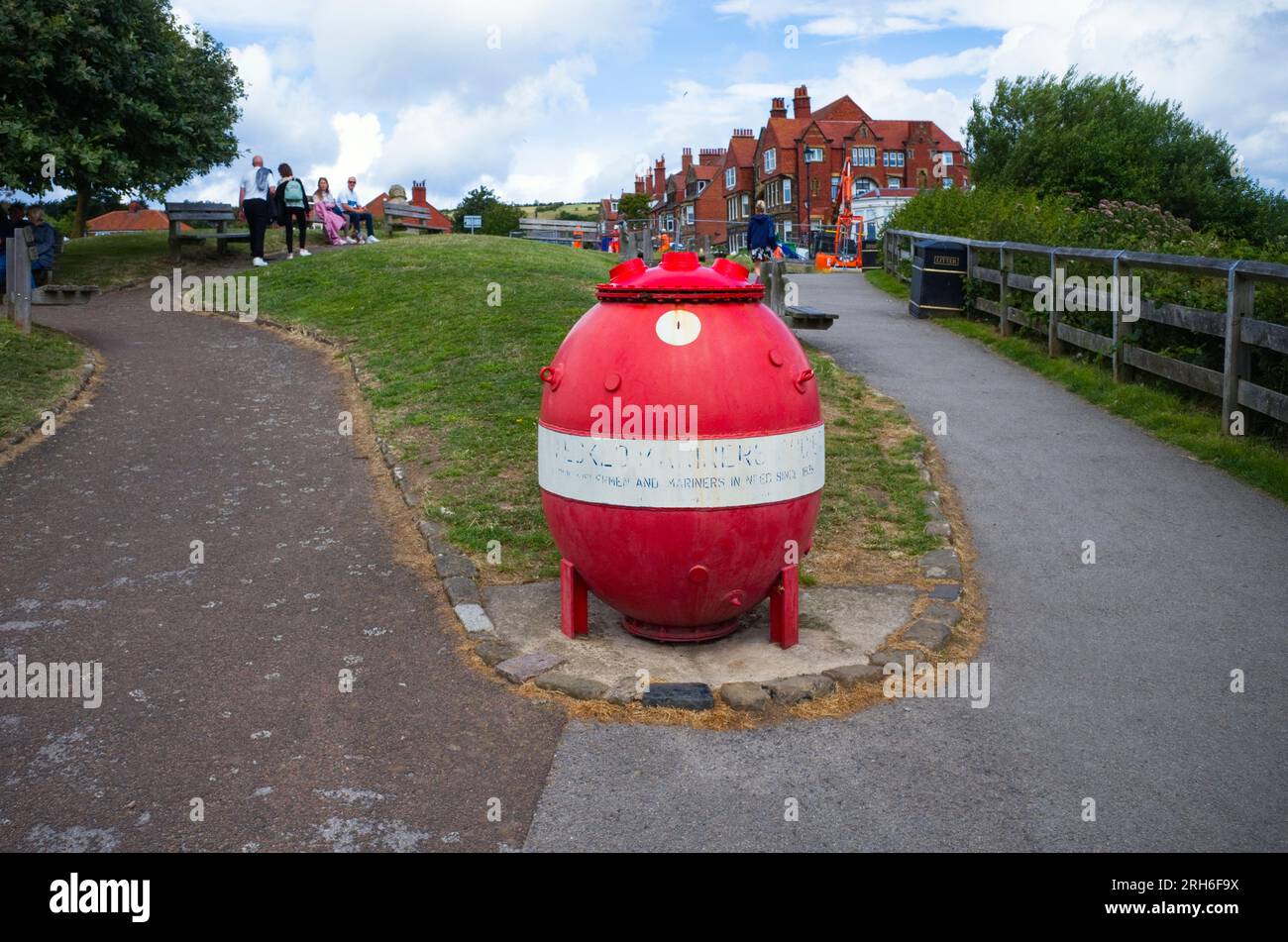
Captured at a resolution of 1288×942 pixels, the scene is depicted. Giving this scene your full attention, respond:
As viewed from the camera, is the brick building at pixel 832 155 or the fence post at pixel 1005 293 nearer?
the fence post at pixel 1005 293

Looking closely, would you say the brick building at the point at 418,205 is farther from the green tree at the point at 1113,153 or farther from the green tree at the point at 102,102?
the green tree at the point at 1113,153

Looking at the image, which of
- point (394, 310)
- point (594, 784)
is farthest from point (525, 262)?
point (594, 784)

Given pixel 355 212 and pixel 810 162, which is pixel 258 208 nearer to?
pixel 355 212

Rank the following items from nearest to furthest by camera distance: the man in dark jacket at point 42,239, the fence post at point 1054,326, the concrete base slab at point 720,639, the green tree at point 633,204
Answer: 1. the concrete base slab at point 720,639
2. the fence post at point 1054,326
3. the man in dark jacket at point 42,239
4. the green tree at point 633,204

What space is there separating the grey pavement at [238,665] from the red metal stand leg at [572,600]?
0.63 meters

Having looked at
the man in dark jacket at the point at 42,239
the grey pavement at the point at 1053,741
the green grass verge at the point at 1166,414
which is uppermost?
the man in dark jacket at the point at 42,239

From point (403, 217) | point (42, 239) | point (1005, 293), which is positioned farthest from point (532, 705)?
point (403, 217)

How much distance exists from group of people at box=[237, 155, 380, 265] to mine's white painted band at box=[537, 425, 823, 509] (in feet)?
59.3

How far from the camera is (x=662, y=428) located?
17.8ft

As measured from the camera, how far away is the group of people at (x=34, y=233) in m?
16.5

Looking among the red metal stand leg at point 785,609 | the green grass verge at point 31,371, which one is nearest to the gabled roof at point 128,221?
the green grass verge at point 31,371

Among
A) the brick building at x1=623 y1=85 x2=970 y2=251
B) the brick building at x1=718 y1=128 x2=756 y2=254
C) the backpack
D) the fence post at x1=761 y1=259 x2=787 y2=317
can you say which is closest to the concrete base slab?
the fence post at x1=761 y1=259 x2=787 y2=317

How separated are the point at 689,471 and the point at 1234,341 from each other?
21.3ft

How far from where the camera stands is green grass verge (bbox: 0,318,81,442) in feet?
36.8
